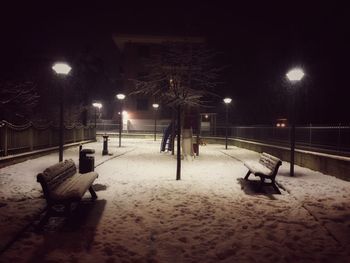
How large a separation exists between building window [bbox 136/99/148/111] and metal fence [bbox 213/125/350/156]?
3172 centimetres

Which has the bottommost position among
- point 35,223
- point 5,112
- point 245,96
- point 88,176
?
point 35,223

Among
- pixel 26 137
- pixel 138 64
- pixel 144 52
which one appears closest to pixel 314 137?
pixel 26 137

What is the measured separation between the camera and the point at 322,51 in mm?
31625

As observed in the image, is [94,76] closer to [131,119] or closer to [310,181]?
[131,119]

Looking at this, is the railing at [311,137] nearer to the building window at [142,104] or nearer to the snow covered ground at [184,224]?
the snow covered ground at [184,224]

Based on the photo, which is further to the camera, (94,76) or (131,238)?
(94,76)

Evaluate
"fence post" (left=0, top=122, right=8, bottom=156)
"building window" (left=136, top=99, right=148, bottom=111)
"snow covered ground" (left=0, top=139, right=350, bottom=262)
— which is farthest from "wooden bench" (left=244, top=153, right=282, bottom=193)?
"building window" (left=136, top=99, right=148, bottom=111)

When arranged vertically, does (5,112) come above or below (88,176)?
above

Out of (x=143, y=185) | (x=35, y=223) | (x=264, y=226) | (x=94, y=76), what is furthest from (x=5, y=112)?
(x=94, y=76)

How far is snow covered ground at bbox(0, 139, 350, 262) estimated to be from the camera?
4.97m

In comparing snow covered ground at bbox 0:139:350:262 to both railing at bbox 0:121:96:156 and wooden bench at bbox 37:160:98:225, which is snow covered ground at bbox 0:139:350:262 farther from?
railing at bbox 0:121:96:156

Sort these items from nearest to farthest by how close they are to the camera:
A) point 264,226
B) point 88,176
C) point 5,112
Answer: point 264,226 < point 88,176 < point 5,112

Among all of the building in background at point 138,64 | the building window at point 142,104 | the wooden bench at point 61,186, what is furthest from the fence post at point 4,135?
the building window at point 142,104

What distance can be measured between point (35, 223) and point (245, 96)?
147 ft
